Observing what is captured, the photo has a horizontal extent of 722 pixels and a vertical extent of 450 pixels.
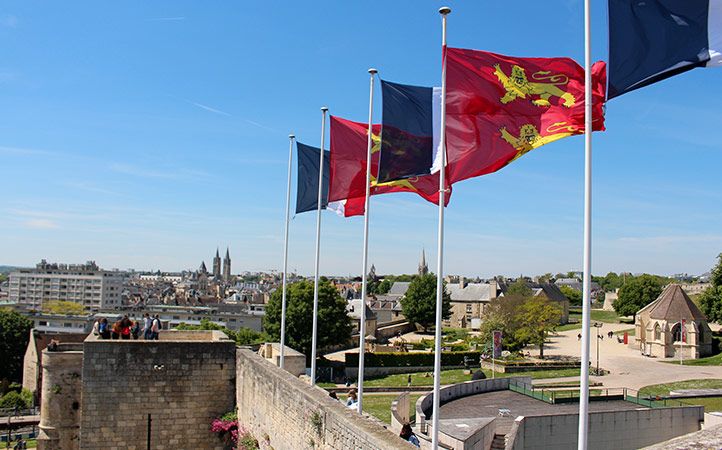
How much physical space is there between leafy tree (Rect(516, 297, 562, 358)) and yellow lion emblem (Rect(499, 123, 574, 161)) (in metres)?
44.3

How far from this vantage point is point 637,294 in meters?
79.0

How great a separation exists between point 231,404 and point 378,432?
9.94 meters

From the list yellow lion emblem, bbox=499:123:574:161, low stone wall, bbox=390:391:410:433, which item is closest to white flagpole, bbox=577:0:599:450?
yellow lion emblem, bbox=499:123:574:161

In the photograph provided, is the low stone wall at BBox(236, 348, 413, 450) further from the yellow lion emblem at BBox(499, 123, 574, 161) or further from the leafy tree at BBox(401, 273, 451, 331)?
the leafy tree at BBox(401, 273, 451, 331)

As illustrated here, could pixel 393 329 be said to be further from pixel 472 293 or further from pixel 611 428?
pixel 611 428

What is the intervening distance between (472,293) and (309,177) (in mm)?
75007

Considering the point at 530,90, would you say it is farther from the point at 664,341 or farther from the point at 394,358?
the point at 664,341

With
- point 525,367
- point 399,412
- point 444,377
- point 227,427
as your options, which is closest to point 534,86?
point 227,427

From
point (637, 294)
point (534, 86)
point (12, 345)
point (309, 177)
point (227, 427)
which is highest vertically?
point (534, 86)

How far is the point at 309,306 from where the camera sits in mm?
46719

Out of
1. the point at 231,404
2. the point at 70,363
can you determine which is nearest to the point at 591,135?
the point at 231,404

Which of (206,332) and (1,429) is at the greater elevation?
(206,332)

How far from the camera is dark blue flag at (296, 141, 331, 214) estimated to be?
1769 cm

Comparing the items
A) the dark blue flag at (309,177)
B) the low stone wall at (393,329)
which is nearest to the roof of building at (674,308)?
the low stone wall at (393,329)
